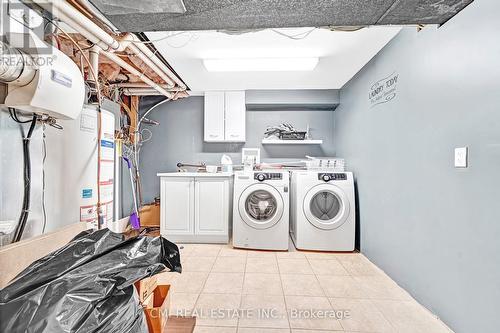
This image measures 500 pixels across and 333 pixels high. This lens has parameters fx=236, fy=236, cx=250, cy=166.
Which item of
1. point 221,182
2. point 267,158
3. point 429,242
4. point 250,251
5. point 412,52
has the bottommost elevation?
point 250,251

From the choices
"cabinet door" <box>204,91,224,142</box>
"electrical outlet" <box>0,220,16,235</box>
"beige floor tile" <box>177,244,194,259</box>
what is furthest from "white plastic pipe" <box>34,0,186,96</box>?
"beige floor tile" <box>177,244,194,259</box>

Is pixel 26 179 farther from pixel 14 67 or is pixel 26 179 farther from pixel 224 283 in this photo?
pixel 224 283

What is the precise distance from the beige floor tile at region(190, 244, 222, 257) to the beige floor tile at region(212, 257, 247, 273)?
7.2 inches

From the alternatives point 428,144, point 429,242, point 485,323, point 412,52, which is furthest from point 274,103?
point 485,323

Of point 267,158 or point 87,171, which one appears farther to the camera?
point 267,158

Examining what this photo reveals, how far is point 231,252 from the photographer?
277cm

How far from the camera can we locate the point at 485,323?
117cm

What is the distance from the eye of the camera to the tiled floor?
1479 mm

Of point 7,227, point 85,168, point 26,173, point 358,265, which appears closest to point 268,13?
point 85,168

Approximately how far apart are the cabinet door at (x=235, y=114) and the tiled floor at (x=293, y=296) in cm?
180

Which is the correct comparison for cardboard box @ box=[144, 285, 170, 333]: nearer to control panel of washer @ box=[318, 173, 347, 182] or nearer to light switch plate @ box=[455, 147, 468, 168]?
light switch plate @ box=[455, 147, 468, 168]

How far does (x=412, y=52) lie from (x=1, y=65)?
8.16ft

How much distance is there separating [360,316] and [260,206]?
1.59m

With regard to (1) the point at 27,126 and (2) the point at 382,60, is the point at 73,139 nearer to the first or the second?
(1) the point at 27,126
